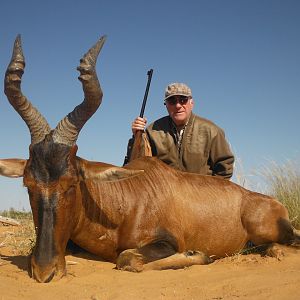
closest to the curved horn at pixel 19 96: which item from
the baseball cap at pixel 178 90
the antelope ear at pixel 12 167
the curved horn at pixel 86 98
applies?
the curved horn at pixel 86 98

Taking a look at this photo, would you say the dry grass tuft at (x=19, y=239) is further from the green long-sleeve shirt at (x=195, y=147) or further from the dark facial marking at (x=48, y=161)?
the green long-sleeve shirt at (x=195, y=147)

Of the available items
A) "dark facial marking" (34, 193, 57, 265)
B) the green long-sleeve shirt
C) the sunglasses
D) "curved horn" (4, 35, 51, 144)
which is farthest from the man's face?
"dark facial marking" (34, 193, 57, 265)

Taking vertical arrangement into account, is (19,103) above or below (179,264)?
above

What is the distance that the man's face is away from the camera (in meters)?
8.84

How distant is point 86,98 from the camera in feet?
19.4

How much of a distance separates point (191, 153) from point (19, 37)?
4.03m

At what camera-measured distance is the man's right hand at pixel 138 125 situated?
8.57 meters

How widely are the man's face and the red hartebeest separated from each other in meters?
1.67

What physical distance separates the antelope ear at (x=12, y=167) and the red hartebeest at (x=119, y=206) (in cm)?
1

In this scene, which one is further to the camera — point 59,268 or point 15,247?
point 15,247

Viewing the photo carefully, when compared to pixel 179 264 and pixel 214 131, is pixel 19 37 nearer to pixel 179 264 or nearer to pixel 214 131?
pixel 179 264

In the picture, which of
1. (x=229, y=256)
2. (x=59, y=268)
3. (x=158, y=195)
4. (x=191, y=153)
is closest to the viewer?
(x=59, y=268)

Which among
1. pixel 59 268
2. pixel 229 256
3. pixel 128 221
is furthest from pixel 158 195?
pixel 59 268

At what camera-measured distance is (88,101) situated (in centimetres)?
594
